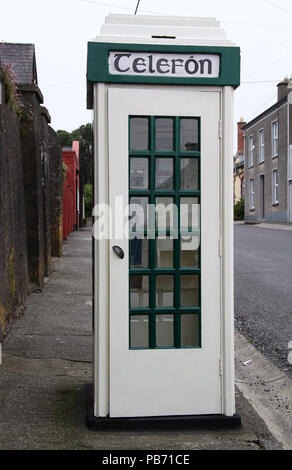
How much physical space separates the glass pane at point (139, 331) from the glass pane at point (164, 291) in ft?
0.51

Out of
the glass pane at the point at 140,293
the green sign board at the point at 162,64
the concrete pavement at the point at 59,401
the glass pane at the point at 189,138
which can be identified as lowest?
the concrete pavement at the point at 59,401

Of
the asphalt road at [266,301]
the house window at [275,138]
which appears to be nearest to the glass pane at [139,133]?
the asphalt road at [266,301]

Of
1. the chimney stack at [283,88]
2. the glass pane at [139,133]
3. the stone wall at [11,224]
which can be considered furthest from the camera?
the chimney stack at [283,88]

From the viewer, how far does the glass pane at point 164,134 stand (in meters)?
4.21

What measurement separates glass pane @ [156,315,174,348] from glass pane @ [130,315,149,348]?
0.29 ft

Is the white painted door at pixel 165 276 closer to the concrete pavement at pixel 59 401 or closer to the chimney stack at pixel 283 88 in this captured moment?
the concrete pavement at pixel 59 401

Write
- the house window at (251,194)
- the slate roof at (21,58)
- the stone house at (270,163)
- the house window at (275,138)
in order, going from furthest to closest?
the house window at (251,194), the house window at (275,138), the stone house at (270,163), the slate roof at (21,58)

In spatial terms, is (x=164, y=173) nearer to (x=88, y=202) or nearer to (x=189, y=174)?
(x=189, y=174)

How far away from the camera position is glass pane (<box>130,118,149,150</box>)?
4.19 m

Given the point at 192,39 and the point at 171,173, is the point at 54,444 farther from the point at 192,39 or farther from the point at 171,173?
the point at 192,39

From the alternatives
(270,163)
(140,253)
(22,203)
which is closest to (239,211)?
(270,163)

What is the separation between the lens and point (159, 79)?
4.11m
